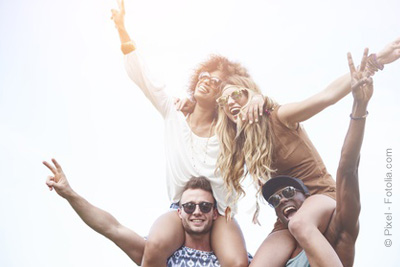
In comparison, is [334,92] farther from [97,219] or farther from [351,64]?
[97,219]

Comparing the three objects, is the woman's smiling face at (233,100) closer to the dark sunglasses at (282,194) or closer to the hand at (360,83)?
the dark sunglasses at (282,194)

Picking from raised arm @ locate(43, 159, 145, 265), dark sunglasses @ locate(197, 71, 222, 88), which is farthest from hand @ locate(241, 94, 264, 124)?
raised arm @ locate(43, 159, 145, 265)

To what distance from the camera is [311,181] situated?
497 cm

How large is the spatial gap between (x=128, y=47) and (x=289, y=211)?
224 centimetres

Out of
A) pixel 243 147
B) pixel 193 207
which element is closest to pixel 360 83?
pixel 243 147

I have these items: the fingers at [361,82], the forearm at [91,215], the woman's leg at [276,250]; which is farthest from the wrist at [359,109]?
the forearm at [91,215]

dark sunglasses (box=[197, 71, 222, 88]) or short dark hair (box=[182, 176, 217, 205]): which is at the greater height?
dark sunglasses (box=[197, 71, 222, 88])

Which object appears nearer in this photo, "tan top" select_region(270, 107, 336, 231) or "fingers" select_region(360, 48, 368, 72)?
"fingers" select_region(360, 48, 368, 72)

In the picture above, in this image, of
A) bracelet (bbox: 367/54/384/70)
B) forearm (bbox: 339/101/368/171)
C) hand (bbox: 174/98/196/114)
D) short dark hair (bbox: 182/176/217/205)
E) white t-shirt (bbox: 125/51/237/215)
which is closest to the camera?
forearm (bbox: 339/101/368/171)

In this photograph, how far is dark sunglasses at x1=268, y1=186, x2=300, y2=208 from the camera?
4.90 metres

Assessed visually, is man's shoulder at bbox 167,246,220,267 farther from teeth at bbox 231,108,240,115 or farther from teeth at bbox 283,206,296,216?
teeth at bbox 231,108,240,115

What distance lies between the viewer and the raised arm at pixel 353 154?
14.5 feet

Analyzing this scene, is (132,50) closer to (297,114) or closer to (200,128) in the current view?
(200,128)

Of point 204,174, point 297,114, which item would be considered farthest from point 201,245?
point 297,114
